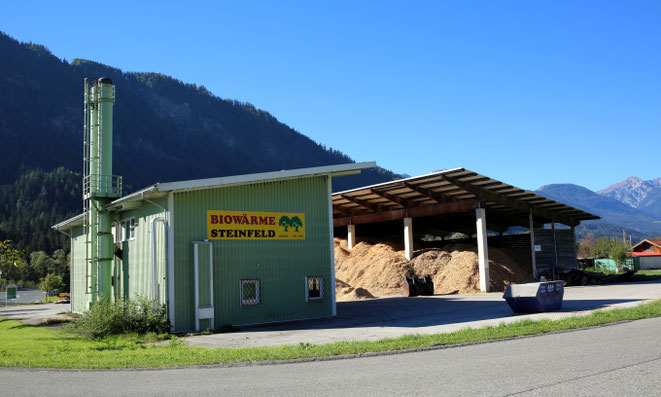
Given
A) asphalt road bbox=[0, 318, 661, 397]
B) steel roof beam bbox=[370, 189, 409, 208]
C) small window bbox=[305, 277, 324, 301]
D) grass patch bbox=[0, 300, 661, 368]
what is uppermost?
steel roof beam bbox=[370, 189, 409, 208]

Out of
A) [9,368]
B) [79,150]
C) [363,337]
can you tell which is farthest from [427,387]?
[79,150]

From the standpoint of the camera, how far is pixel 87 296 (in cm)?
2552

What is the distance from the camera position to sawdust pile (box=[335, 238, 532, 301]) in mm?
31438

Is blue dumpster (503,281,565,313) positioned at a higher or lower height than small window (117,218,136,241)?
lower

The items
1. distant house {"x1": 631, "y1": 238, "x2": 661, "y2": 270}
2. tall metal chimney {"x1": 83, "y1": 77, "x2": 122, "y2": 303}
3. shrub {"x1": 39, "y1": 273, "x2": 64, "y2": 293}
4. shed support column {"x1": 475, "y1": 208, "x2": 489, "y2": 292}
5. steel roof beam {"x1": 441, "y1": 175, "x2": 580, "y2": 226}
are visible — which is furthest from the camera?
distant house {"x1": 631, "y1": 238, "x2": 661, "y2": 270}

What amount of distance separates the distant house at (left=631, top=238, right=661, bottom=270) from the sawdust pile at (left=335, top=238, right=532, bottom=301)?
2229 inches

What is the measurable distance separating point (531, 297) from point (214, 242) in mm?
10439

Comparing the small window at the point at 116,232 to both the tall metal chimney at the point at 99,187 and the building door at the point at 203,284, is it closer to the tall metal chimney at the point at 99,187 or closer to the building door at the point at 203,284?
the tall metal chimney at the point at 99,187

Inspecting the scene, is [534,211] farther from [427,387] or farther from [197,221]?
[427,387]

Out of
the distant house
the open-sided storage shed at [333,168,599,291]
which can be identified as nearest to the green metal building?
the open-sided storage shed at [333,168,599,291]

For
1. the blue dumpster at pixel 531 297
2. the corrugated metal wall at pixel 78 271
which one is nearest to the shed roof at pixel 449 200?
the blue dumpster at pixel 531 297

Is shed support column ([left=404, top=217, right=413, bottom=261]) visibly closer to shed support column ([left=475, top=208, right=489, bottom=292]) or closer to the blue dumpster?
shed support column ([left=475, top=208, right=489, bottom=292])

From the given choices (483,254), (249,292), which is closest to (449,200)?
(483,254)

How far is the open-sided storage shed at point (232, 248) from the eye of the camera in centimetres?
1792
